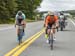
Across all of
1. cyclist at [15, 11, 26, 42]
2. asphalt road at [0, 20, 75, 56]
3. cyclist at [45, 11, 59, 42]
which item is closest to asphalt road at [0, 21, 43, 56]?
Answer: asphalt road at [0, 20, 75, 56]

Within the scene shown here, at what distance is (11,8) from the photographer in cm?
7681

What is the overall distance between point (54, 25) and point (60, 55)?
2.97m

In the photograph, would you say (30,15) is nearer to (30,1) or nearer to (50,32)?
(30,1)

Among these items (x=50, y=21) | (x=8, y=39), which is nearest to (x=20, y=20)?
(x=50, y=21)

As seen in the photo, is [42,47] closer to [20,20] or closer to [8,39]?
[20,20]

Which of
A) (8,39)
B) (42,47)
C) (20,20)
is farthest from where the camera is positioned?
(8,39)

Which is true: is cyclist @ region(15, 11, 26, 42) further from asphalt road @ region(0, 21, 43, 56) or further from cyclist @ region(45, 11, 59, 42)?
cyclist @ region(45, 11, 59, 42)

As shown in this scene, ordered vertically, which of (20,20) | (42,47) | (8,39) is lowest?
(8,39)

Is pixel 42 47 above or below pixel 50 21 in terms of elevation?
below

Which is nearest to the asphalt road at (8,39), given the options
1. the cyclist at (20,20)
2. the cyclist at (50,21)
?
the cyclist at (20,20)

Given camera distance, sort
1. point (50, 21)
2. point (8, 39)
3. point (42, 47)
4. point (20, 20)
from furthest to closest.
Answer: point (8, 39), point (20, 20), point (42, 47), point (50, 21)

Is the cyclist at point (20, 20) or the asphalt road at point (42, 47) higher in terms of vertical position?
the cyclist at point (20, 20)

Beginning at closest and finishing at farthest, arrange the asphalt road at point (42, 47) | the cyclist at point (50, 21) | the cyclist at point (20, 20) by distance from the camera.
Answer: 1. the asphalt road at point (42, 47)
2. the cyclist at point (50, 21)
3. the cyclist at point (20, 20)

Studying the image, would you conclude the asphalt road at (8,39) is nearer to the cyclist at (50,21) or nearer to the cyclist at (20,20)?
the cyclist at (20,20)
